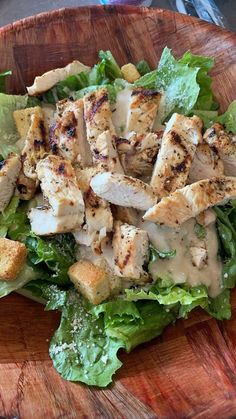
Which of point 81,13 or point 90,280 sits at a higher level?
point 81,13

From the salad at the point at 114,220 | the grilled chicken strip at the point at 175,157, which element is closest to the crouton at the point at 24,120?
the salad at the point at 114,220

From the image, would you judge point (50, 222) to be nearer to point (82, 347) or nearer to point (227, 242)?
point (82, 347)

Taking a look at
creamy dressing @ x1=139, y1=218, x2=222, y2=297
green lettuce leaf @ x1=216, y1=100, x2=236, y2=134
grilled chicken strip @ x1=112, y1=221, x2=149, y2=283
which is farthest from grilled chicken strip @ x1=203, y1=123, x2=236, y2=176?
grilled chicken strip @ x1=112, y1=221, x2=149, y2=283

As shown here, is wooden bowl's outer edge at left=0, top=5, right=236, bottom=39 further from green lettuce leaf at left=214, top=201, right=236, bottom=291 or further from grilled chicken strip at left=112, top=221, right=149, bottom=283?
grilled chicken strip at left=112, top=221, right=149, bottom=283

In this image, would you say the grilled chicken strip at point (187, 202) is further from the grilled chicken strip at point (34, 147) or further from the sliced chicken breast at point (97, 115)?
the grilled chicken strip at point (34, 147)

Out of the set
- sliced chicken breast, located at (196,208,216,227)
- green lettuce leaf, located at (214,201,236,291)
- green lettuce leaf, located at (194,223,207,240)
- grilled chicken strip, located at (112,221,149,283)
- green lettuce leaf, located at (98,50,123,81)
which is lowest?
green lettuce leaf, located at (214,201,236,291)

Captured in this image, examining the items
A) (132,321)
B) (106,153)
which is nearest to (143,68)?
(106,153)
